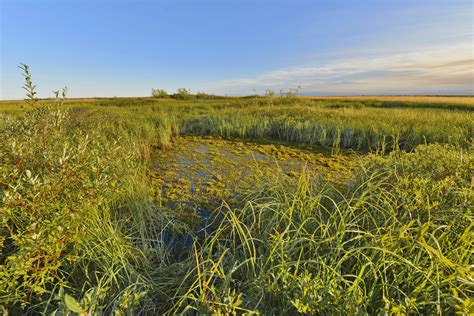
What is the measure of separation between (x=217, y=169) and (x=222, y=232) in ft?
6.23

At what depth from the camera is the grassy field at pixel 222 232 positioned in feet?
4.43

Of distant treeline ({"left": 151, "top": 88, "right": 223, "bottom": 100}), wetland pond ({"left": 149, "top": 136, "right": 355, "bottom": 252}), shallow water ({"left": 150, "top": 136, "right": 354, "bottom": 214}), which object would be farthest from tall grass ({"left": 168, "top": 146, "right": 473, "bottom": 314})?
distant treeline ({"left": 151, "top": 88, "right": 223, "bottom": 100})

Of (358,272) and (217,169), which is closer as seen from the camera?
(358,272)

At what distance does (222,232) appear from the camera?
97.7 inches

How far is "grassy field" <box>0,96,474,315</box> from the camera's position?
4.43 ft

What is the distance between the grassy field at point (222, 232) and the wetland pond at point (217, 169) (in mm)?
37

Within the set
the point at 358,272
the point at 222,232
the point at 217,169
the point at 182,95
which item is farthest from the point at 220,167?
the point at 182,95

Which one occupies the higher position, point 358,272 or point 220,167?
point 220,167

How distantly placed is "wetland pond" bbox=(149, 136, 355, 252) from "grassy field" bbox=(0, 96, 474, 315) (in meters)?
0.04

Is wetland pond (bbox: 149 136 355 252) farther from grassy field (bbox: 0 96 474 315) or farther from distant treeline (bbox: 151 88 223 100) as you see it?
distant treeline (bbox: 151 88 223 100)

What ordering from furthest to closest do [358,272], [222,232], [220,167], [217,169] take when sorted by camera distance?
[220,167] → [217,169] → [222,232] → [358,272]

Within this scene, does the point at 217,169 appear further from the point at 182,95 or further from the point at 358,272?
the point at 182,95

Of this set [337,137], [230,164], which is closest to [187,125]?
[230,164]

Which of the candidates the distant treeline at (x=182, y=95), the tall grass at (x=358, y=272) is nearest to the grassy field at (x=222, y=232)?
the tall grass at (x=358, y=272)
